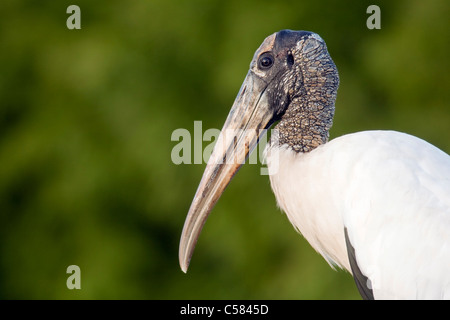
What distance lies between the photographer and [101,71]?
7961 millimetres

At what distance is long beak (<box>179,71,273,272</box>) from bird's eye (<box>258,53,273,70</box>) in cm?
6

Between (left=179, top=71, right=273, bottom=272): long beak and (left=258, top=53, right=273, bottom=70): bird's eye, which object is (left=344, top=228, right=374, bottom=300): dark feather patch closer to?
(left=179, top=71, right=273, bottom=272): long beak

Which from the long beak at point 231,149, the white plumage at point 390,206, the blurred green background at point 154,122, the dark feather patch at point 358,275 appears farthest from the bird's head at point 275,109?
the blurred green background at point 154,122

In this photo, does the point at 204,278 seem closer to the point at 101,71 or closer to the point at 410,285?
the point at 101,71

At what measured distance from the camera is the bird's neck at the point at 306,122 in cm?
408

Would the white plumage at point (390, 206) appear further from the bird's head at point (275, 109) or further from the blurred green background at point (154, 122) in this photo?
the blurred green background at point (154, 122)

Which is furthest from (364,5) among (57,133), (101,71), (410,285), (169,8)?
(410,285)

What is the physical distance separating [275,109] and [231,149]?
0.32m

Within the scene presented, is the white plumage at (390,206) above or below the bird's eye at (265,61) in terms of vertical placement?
below

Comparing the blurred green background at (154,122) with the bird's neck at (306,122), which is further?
the blurred green background at (154,122)

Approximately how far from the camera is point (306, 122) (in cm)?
408

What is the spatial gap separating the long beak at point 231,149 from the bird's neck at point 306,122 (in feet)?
0.37
